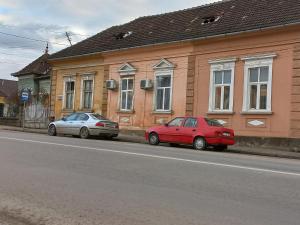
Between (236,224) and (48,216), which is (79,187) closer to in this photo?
(48,216)

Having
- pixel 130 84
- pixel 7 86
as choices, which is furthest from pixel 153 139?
pixel 7 86

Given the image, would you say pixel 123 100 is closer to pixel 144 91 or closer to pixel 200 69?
pixel 144 91

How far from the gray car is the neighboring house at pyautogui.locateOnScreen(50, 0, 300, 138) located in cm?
338

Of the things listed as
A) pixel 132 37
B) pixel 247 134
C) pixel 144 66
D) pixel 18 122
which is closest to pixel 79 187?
pixel 247 134

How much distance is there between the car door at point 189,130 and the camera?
20.2m

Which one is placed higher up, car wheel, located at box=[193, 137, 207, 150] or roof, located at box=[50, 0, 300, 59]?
roof, located at box=[50, 0, 300, 59]

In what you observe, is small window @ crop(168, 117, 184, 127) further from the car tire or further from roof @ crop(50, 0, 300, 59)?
the car tire

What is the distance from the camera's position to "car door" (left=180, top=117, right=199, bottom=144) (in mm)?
20177

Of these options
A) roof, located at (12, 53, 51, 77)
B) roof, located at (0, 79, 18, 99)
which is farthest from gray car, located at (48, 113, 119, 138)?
roof, located at (0, 79, 18, 99)

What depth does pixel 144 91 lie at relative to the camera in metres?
28.2

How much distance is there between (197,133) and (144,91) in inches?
344

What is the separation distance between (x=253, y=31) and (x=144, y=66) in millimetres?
7596

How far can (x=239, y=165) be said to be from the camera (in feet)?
40.8

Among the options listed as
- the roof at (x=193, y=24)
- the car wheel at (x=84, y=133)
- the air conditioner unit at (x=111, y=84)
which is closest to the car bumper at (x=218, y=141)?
the roof at (x=193, y=24)
